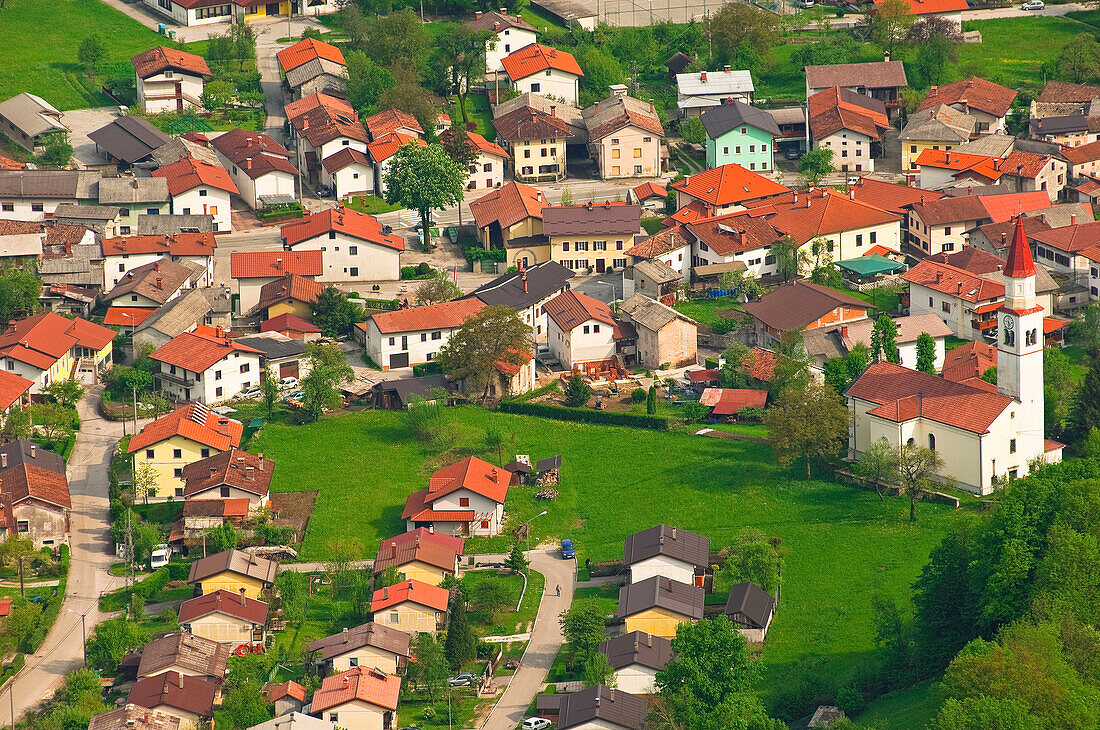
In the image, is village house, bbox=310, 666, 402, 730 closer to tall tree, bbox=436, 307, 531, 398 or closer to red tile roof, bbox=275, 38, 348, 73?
tall tree, bbox=436, 307, 531, 398

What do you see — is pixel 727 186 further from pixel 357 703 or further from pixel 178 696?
pixel 178 696

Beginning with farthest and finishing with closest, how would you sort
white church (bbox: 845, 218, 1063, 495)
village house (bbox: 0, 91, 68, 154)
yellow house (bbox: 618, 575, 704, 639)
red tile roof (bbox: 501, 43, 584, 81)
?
red tile roof (bbox: 501, 43, 584, 81), village house (bbox: 0, 91, 68, 154), white church (bbox: 845, 218, 1063, 495), yellow house (bbox: 618, 575, 704, 639)

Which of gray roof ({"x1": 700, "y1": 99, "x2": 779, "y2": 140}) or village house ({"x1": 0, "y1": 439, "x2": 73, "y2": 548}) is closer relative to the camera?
village house ({"x1": 0, "y1": 439, "x2": 73, "y2": 548})

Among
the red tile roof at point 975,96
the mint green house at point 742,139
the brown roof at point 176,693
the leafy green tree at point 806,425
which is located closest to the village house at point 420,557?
the brown roof at point 176,693

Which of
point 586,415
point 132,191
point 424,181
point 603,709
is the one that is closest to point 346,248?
point 424,181

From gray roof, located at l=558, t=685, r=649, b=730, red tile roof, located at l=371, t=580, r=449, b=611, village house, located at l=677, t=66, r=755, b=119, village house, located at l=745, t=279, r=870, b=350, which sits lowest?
gray roof, located at l=558, t=685, r=649, b=730

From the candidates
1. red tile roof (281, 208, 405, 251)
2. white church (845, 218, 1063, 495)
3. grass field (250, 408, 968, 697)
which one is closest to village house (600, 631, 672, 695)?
grass field (250, 408, 968, 697)

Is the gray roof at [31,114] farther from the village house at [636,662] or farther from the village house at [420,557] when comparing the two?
the village house at [636,662]

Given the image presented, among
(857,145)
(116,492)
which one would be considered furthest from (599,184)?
(116,492)
